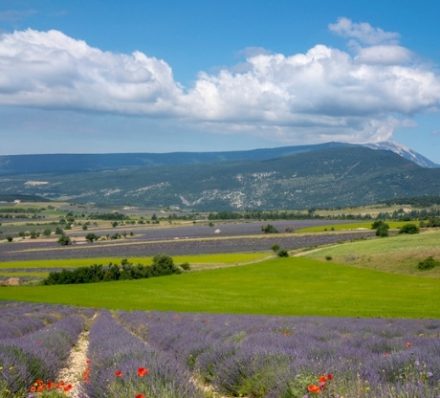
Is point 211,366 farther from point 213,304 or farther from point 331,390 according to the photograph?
point 213,304

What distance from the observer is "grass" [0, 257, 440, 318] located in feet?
125

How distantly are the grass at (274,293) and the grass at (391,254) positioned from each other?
8.03ft

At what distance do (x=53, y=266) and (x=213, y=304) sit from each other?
2051 inches

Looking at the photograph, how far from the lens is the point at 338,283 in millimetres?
58531

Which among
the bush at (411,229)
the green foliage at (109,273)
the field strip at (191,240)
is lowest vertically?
the field strip at (191,240)

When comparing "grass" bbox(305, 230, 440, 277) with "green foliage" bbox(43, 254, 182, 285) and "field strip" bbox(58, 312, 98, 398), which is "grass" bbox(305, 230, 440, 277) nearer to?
"green foliage" bbox(43, 254, 182, 285)

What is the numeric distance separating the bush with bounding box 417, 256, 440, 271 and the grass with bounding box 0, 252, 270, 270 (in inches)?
1135

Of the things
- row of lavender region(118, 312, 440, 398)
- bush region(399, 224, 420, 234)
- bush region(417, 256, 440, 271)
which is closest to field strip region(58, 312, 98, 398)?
row of lavender region(118, 312, 440, 398)

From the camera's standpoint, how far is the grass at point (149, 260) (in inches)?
3442

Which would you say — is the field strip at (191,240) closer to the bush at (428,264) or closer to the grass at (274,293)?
the grass at (274,293)

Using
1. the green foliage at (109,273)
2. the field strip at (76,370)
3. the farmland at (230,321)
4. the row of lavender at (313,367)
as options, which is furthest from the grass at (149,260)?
the row of lavender at (313,367)

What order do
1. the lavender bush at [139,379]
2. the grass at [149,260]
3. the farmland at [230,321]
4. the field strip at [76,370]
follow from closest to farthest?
the lavender bush at [139,379] → the farmland at [230,321] → the field strip at [76,370] → the grass at [149,260]

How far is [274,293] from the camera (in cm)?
5134

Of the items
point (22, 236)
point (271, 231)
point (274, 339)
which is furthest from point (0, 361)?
point (22, 236)
